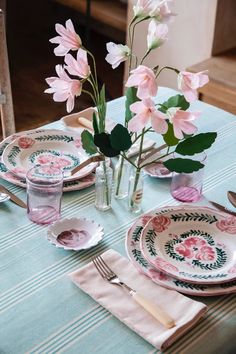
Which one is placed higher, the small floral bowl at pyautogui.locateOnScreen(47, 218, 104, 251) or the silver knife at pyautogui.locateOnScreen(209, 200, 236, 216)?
the small floral bowl at pyautogui.locateOnScreen(47, 218, 104, 251)

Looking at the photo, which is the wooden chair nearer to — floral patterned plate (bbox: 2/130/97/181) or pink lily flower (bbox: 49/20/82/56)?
floral patterned plate (bbox: 2/130/97/181)

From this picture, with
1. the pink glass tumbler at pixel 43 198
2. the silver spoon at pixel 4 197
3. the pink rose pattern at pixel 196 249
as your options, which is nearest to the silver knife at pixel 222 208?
the pink rose pattern at pixel 196 249

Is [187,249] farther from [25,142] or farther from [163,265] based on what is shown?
[25,142]

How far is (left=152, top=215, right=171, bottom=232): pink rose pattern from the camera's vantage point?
1236 mm

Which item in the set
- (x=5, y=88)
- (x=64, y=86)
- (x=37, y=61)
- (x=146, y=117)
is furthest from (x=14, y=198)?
(x=37, y=61)

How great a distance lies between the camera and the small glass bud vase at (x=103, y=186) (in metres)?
1.29

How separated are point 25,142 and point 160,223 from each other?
0.43m

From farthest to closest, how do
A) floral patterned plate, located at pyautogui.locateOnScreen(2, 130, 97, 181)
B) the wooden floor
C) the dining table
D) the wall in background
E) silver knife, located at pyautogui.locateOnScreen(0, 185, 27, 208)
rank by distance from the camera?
1. the wooden floor
2. the wall in background
3. floral patterned plate, located at pyautogui.locateOnScreen(2, 130, 97, 181)
4. silver knife, located at pyautogui.locateOnScreen(0, 185, 27, 208)
5. the dining table

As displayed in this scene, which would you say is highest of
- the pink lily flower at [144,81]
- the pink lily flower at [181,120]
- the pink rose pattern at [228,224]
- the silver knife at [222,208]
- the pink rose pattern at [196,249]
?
the pink lily flower at [144,81]

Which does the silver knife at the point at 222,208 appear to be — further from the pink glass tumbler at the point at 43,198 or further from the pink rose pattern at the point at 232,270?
the pink glass tumbler at the point at 43,198

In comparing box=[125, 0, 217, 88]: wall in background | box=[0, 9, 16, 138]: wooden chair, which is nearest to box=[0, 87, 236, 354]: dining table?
box=[0, 9, 16, 138]: wooden chair

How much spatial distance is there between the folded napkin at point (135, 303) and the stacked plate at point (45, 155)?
0.94 feet

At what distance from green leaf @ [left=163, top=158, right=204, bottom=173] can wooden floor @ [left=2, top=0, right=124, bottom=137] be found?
190 cm

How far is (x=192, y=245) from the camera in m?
1.21
